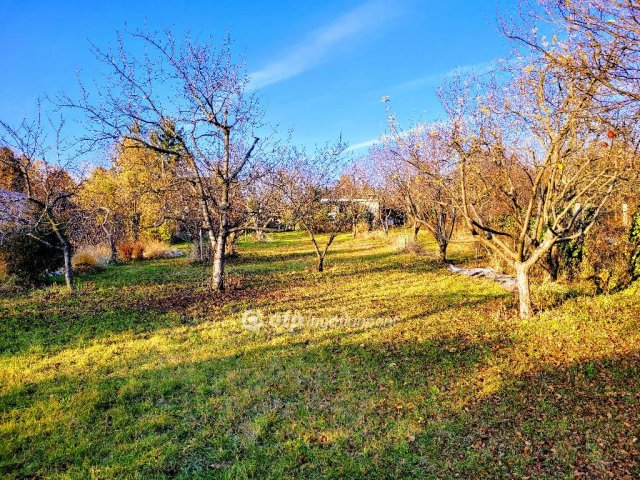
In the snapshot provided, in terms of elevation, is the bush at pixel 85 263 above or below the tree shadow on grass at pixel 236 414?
above

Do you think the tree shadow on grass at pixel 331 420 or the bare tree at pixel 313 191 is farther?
the bare tree at pixel 313 191

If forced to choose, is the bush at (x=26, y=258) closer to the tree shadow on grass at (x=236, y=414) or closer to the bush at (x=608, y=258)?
the tree shadow on grass at (x=236, y=414)

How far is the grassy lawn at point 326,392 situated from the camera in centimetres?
379

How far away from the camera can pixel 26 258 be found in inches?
484

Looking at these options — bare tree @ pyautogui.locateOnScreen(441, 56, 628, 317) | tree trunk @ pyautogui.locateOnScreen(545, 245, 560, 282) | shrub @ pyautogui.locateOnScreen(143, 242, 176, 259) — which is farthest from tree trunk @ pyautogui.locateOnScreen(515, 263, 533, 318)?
shrub @ pyautogui.locateOnScreen(143, 242, 176, 259)

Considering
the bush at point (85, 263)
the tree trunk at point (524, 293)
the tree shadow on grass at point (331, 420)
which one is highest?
the bush at point (85, 263)

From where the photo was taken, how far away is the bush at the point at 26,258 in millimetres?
12031

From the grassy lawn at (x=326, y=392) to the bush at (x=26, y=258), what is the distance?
305cm

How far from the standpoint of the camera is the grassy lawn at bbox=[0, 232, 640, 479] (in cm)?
379

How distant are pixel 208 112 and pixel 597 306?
408 inches

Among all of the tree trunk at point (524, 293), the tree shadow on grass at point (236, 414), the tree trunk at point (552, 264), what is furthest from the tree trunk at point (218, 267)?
the tree trunk at point (552, 264)

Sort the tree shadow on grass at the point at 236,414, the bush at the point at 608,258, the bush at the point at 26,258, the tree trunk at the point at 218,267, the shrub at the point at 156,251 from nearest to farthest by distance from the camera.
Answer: the tree shadow on grass at the point at 236,414
the bush at the point at 608,258
the tree trunk at the point at 218,267
the bush at the point at 26,258
the shrub at the point at 156,251

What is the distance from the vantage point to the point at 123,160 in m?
19.9

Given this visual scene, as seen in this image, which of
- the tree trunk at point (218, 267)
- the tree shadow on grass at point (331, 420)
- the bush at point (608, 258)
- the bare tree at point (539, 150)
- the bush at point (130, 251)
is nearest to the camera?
the tree shadow on grass at point (331, 420)
